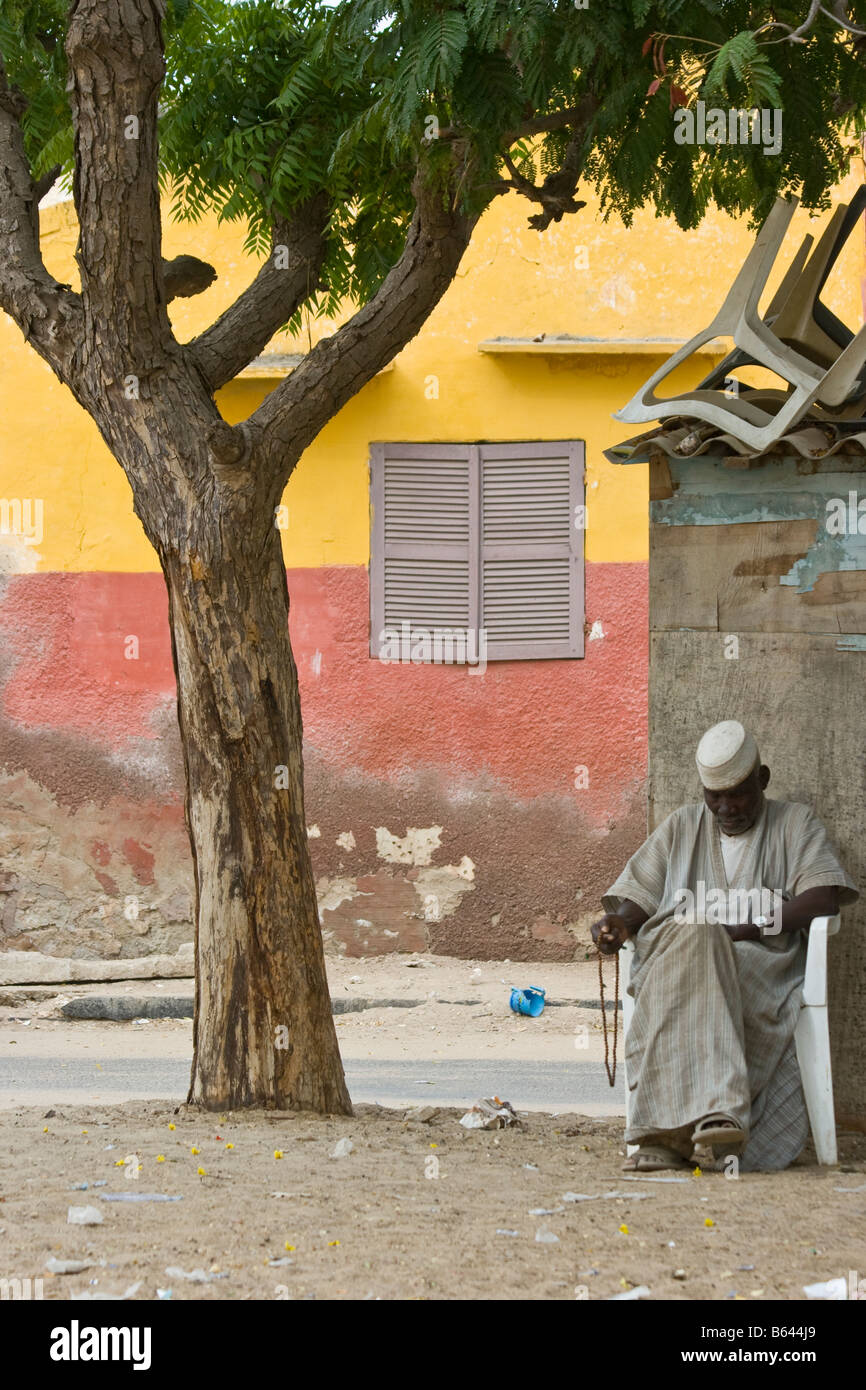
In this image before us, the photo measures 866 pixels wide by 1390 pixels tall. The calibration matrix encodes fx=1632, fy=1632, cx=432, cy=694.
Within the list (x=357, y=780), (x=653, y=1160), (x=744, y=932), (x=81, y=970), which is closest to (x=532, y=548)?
(x=357, y=780)

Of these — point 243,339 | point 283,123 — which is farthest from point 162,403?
point 283,123

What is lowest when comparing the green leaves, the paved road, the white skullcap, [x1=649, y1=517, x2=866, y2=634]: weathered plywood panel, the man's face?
the paved road

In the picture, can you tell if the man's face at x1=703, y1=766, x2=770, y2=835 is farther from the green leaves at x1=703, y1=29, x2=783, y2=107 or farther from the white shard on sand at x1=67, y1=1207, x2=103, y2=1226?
the white shard on sand at x1=67, y1=1207, x2=103, y2=1226

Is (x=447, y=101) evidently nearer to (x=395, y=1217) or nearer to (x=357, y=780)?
(x=395, y=1217)

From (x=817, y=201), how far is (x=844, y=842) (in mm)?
2568

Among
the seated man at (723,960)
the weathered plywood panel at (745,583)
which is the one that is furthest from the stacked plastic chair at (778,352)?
the seated man at (723,960)

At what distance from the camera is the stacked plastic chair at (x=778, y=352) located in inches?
238

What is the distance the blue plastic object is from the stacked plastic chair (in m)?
5.25

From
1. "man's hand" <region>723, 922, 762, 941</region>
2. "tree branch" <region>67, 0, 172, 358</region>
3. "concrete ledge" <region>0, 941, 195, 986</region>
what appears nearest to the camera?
"man's hand" <region>723, 922, 762, 941</region>

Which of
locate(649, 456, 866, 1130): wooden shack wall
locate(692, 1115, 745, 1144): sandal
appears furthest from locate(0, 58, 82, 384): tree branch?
locate(692, 1115, 745, 1144): sandal

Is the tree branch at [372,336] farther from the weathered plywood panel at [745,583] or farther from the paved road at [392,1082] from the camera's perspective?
the paved road at [392,1082]

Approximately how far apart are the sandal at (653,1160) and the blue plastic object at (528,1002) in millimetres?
5139

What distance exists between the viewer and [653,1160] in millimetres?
5586

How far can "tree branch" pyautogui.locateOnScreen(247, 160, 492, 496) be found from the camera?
21.5ft
